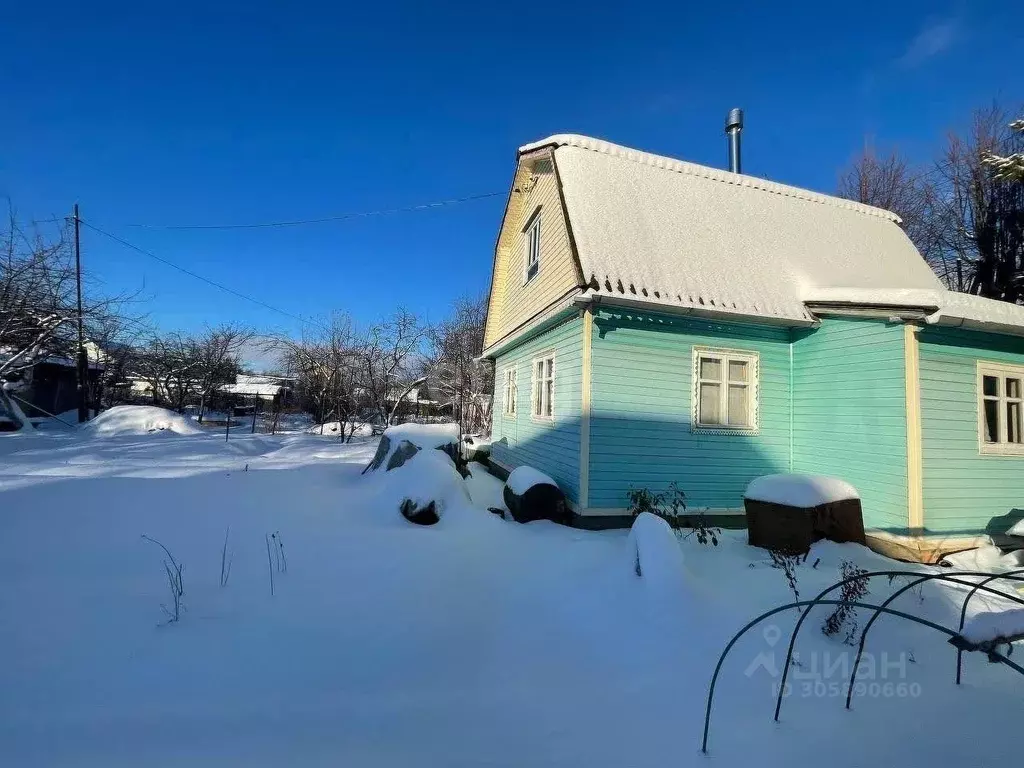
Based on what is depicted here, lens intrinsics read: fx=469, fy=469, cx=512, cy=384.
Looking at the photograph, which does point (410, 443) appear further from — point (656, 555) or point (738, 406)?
point (738, 406)

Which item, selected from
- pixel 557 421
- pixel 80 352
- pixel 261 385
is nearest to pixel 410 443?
pixel 557 421

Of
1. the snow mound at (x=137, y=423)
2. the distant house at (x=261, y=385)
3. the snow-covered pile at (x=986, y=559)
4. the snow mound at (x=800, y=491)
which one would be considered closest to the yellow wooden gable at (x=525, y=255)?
the snow mound at (x=800, y=491)

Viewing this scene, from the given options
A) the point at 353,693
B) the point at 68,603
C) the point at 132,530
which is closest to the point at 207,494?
the point at 132,530

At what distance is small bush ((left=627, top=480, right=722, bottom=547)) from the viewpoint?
6488 millimetres

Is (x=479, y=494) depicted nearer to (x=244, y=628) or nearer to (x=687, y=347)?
(x=687, y=347)

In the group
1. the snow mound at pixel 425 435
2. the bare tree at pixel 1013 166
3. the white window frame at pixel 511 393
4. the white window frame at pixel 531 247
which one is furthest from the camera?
the white window frame at pixel 511 393

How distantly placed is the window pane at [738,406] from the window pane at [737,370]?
0.44 feet

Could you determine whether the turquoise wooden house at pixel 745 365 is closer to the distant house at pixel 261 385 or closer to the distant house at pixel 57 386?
the distant house at pixel 57 386

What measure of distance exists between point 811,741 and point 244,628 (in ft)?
12.5

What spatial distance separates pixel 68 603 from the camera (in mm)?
3768

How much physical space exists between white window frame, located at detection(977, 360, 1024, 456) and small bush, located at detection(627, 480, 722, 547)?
3854 millimetres

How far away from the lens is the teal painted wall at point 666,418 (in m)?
6.99

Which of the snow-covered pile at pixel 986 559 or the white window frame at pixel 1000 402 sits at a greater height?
the white window frame at pixel 1000 402

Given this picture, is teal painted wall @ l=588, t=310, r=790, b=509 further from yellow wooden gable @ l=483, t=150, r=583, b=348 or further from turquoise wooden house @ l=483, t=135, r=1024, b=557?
yellow wooden gable @ l=483, t=150, r=583, b=348
